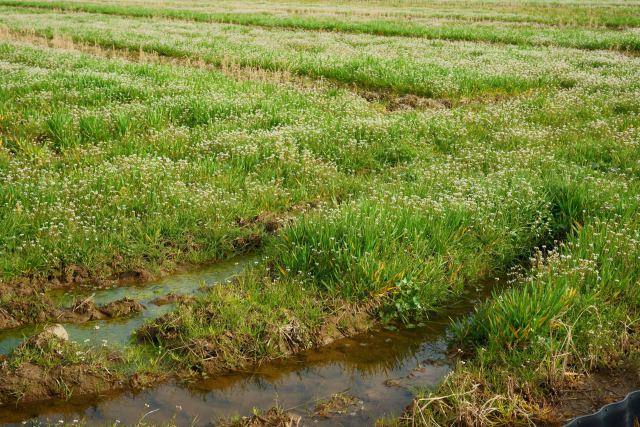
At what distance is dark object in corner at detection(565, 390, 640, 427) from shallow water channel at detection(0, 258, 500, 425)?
5.84 ft

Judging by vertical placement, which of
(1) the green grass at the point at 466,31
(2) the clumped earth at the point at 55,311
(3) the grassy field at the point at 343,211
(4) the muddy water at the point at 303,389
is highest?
(1) the green grass at the point at 466,31

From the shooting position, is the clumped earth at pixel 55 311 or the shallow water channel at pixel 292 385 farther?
the clumped earth at pixel 55 311

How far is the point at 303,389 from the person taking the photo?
580 centimetres

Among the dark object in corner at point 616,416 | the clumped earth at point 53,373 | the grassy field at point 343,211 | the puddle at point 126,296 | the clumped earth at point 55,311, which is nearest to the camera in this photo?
the dark object in corner at point 616,416

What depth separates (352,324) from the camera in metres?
6.94

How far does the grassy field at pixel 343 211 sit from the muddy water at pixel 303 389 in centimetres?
25

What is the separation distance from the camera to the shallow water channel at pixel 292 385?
5.36 m

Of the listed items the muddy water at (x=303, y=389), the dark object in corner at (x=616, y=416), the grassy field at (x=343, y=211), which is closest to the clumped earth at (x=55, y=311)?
the grassy field at (x=343, y=211)

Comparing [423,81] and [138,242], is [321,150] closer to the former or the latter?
[138,242]

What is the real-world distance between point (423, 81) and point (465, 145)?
7550 millimetres

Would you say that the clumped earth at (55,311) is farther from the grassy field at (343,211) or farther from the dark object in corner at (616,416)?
the dark object in corner at (616,416)

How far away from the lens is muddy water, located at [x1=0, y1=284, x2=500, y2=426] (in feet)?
17.5

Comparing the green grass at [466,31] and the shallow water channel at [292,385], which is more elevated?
the green grass at [466,31]

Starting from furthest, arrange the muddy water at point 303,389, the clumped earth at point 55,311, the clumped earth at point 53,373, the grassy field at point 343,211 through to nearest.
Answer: the clumped earth at point 55,311 < the grassy field at point 343,211 < the clumped earth at point 53,373 < the muddy water at point 303,389
